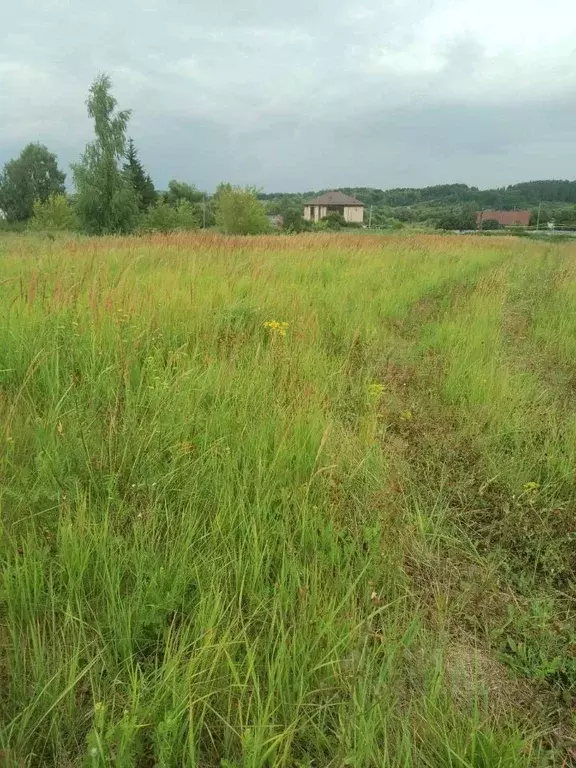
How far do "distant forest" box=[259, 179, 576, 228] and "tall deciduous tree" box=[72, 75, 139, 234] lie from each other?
3987 centimetres

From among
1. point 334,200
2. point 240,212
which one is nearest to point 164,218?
point 240,212

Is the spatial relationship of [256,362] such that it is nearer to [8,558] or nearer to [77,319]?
[77,319]

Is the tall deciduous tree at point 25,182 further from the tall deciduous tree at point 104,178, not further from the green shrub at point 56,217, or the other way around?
the tall deciduous tree at point 104,178

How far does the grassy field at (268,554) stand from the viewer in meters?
1.17

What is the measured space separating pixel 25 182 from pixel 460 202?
8303cm

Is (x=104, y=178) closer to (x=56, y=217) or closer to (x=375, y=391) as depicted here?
(x=56, y=217)

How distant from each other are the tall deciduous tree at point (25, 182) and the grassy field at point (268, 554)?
248 feet

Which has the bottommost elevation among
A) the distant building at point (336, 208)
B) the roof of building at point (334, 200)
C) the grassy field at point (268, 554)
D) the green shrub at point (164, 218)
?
the grassy field at point (268, 554)

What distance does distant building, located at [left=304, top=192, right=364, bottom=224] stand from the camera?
311ft

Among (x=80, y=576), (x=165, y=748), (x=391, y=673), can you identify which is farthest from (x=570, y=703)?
(x=80, y=576)

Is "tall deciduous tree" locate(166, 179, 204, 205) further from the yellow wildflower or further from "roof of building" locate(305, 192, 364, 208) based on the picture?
the yellow wildflower

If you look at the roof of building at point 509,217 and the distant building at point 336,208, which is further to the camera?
the distant building at point 336,208

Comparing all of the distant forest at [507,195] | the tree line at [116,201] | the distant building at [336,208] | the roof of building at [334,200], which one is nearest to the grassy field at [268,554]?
the tree line at [116,201]

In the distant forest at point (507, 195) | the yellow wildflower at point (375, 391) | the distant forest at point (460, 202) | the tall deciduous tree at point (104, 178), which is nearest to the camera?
the yellow wildflower at point (375, 391)
